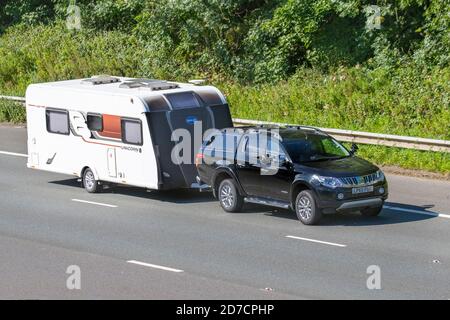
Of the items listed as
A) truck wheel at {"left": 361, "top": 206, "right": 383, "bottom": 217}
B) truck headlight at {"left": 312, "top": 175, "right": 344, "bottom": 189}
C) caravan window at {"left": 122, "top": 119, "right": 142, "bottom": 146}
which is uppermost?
caravan window at {"left": 122, "top": 119, "right": 142, "bottom": 146}

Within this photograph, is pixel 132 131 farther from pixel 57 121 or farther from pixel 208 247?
pixel 208 247

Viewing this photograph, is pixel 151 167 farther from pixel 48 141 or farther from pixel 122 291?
pixel 122 291

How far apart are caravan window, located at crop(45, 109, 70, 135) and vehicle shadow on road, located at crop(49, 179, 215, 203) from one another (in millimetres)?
1365

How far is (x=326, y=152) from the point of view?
71.4 feet

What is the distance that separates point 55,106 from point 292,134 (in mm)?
6625

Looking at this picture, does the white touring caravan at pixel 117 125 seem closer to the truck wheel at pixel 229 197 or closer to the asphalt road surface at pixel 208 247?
the asphalt road surface at pixel 208 247

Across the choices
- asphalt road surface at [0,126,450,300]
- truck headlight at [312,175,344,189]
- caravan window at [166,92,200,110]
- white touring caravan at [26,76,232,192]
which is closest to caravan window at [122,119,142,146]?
white touring caravan at [26,76,232,192]

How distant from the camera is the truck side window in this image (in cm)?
2475

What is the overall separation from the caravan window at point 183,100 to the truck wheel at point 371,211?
4.90m

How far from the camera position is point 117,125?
2423 centimetres

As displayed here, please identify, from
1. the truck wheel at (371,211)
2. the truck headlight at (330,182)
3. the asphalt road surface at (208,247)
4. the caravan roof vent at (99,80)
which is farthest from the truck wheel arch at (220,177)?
the caravan roof vent at (99,80)

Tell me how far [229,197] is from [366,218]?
2.91 metres

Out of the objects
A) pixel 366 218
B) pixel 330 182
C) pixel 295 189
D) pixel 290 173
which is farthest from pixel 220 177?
pixel 366 218

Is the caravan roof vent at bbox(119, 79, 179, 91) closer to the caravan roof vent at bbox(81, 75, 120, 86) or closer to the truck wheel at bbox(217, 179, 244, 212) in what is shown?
the caravan roof vent at bbox(81, 75, 120, 86)
